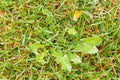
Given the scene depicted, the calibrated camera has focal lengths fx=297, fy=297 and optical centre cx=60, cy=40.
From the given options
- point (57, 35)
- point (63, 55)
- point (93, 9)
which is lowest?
point (63, 55)

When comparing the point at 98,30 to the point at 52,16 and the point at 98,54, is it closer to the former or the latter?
the point at 98,54

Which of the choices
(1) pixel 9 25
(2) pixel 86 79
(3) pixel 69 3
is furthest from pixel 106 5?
(1) pixel 9 25

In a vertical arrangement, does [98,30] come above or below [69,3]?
below

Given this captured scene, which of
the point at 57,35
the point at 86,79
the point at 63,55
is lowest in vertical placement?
the point at 86,79

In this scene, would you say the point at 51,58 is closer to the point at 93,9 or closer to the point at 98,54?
the point at 98,54

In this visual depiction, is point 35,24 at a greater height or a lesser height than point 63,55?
greater

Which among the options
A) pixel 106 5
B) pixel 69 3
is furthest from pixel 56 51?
pixel 106 5
